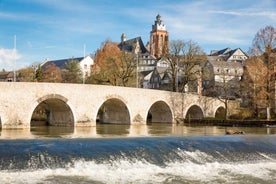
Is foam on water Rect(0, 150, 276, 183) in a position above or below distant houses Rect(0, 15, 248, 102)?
below

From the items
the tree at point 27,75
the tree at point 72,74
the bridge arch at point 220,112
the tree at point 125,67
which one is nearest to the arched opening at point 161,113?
the tree at point 125,67

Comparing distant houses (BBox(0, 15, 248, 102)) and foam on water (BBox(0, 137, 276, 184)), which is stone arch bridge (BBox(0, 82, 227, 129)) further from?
foam on water (BBox(0, 137, 276, 184))

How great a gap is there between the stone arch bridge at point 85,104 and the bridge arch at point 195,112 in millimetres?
242

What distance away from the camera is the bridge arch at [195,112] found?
151 ft

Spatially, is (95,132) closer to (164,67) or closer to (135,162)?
(135,162)

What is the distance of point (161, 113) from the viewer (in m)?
43.4

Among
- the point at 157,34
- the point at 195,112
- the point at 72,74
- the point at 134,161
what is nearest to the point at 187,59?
the point at 195,112

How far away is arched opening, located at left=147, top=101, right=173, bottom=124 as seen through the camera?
41.8 m

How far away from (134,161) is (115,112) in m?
24.2

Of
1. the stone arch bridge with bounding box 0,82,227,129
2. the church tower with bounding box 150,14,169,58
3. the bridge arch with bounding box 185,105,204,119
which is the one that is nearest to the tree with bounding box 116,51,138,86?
the stone arch bridge with bounding box 0,82,227,129

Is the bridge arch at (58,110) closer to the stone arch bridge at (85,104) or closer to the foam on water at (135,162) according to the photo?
the stone arch bridge at (85,104)

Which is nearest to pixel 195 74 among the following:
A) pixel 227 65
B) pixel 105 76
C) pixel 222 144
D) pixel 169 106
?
pixel 169 106

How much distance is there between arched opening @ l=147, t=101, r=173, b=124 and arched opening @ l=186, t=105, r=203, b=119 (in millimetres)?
3884

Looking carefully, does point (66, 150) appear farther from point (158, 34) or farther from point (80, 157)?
point (158, 34)
